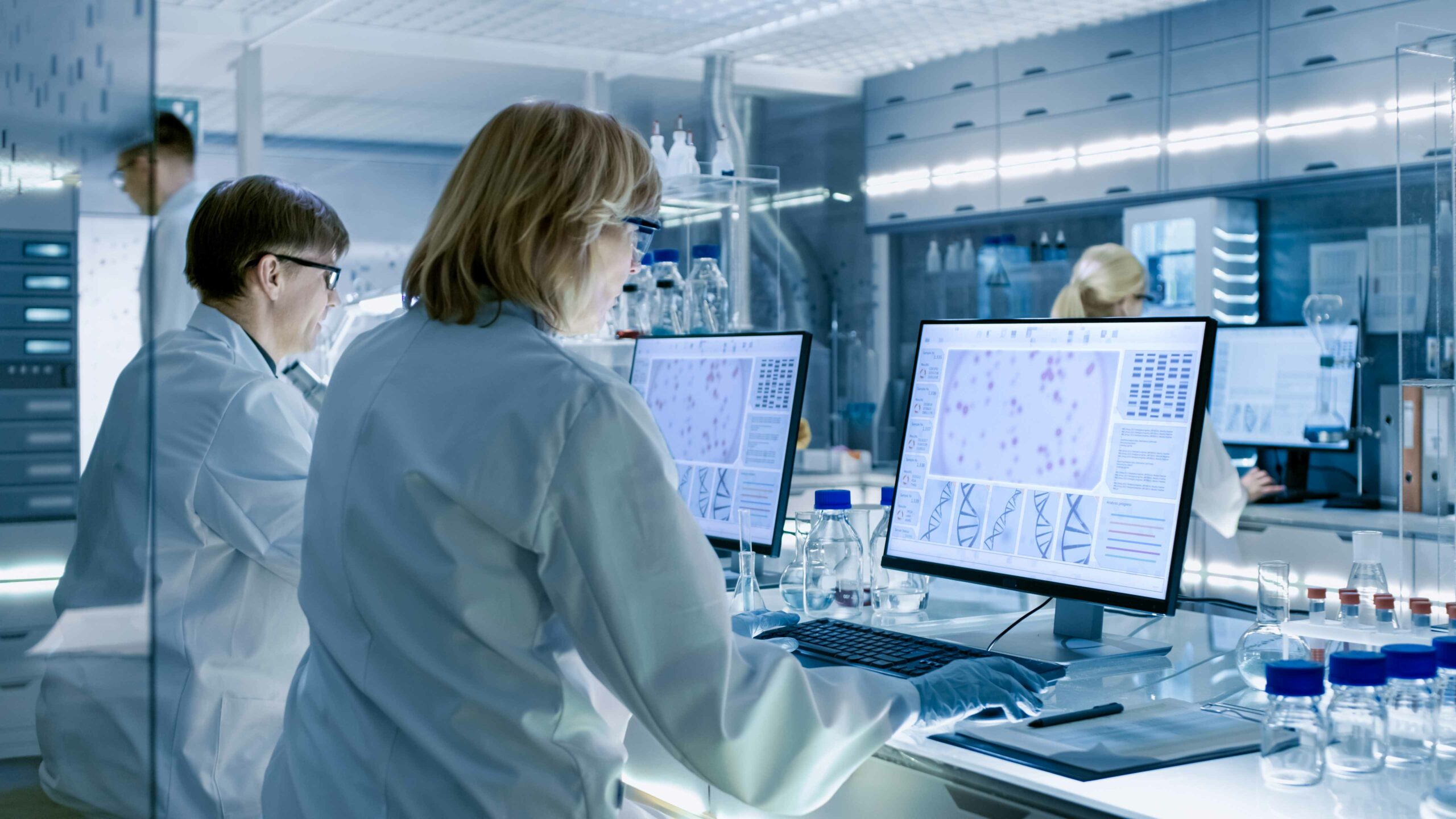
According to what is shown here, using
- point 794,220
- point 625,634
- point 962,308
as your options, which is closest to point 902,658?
point 625,634

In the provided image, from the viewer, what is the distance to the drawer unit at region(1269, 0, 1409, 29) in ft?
13.2

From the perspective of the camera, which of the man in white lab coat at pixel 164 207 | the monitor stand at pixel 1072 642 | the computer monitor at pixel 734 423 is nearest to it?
the man in white lab coat at pixel 164 207

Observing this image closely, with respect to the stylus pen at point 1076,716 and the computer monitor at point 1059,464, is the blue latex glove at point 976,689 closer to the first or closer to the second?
the stylus pen at point 1076,716

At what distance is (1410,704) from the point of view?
1.18m

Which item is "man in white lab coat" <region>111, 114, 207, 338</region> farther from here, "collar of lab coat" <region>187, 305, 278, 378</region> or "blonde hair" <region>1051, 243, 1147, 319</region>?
A: "blonde hair" <region>1051, 243, 1147, 319</region>

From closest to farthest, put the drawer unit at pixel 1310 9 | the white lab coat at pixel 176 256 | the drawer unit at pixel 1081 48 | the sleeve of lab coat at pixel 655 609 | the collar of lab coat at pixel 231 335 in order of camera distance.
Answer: the sleeve of lab coat at pixel 655 609 < the collar of lab coat at pixel 231 335 < the white lab coat at pixel 176 256 < the drawer unit at pixel 1310 9 < the drawer unit at pixel 1081 48

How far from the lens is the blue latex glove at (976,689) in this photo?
1.27m

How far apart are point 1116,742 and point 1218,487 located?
2.03 metres

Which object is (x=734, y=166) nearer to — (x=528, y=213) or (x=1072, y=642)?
(x=1072, y=642)

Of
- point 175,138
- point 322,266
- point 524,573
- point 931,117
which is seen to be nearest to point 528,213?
point 524,573

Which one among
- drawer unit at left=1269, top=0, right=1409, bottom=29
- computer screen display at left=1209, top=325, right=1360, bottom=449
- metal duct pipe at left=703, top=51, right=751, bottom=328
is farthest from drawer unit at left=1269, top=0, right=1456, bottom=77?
metal duct pipe at left=703, top=51, right=751, bottom=328

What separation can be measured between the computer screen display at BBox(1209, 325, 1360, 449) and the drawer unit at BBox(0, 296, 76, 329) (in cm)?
384

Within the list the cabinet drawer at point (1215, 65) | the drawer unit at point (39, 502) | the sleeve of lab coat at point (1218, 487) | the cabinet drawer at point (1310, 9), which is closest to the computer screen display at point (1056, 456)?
the drawer unit at point (39, 502)

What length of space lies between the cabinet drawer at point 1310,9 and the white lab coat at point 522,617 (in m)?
3.66
